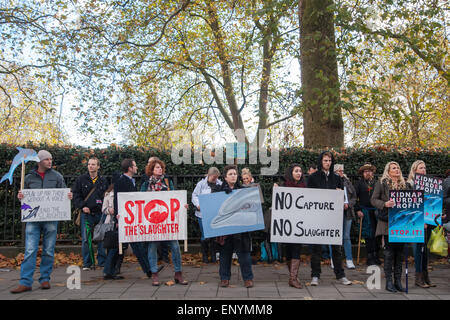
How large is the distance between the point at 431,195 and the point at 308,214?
2.07m

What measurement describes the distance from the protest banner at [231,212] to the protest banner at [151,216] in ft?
1.55

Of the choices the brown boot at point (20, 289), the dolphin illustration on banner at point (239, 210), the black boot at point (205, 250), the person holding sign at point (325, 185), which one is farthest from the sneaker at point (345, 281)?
the brown boot at point (20, 289)

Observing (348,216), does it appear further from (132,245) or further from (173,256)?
(132,245)

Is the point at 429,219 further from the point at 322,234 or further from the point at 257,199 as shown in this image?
the point at 257,199

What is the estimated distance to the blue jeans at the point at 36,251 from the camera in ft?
21.7

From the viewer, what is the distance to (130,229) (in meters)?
7.12

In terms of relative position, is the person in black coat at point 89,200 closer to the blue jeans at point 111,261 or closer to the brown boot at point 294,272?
the blue jeans at point 111,261

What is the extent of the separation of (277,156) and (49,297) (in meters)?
5.85

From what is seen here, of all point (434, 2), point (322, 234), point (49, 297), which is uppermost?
point (434, 2)

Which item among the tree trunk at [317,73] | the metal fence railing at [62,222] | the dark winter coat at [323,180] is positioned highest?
the tree trunk at [317,73]

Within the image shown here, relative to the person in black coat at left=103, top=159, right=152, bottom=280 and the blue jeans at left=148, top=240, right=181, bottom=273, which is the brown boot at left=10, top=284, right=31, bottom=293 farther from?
the blue jeans at left=148, top=240, right=181, bottom=273

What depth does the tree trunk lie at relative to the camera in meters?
11.5
